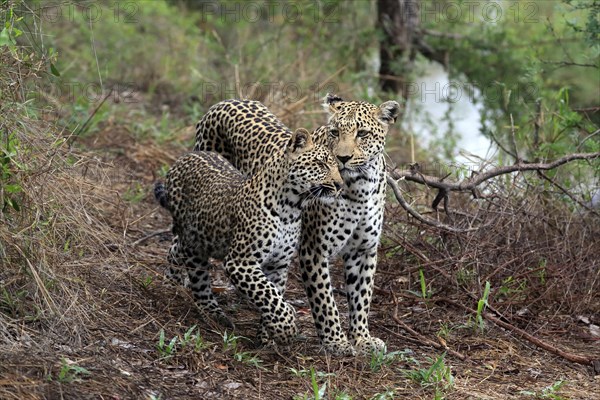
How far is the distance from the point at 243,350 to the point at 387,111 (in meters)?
1.93

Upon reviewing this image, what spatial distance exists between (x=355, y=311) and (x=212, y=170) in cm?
153

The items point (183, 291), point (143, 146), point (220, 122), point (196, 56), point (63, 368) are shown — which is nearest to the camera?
point (63, 368)

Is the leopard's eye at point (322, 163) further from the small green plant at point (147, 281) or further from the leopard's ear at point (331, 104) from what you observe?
the small green plant at point (147, 281)

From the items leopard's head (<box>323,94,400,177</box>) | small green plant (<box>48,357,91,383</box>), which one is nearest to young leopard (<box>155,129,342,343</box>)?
leopard's head (<box>323,94,400,177</box>)

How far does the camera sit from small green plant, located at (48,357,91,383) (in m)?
5.40

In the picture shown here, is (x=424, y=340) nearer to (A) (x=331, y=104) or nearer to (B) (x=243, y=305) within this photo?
(B) (x=243, y=305)

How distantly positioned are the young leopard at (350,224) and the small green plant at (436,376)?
53 cm

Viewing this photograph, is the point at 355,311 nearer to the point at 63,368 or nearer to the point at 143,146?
the point at 63,368

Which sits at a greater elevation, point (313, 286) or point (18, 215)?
point (18, 215)

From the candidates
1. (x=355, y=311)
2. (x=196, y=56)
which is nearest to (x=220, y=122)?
(x=355, y=311)

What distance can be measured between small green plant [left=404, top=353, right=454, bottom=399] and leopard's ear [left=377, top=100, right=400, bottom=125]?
167 cm

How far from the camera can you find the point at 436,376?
645 centimetres

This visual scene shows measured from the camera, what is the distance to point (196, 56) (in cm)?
1495

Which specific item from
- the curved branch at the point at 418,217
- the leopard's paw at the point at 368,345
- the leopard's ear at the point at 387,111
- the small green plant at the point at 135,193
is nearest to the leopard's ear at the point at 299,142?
the leopard's ear at the point at 387,111
